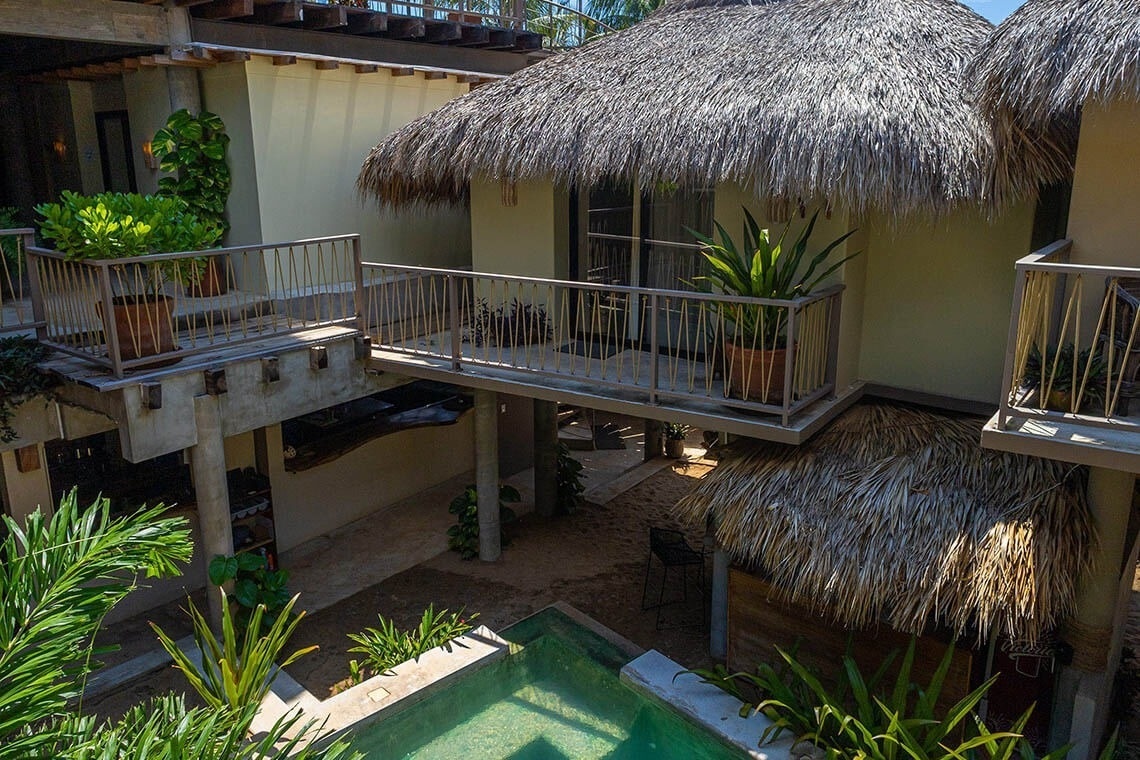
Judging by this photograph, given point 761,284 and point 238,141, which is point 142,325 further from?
point 761,284

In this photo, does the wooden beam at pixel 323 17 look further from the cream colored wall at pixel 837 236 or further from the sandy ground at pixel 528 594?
the sandy ground at pixel 528 594

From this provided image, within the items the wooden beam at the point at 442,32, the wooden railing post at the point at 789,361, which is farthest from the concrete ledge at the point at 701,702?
the wooden beam at the point at 442,32

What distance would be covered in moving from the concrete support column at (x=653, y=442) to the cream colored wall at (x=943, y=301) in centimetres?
521

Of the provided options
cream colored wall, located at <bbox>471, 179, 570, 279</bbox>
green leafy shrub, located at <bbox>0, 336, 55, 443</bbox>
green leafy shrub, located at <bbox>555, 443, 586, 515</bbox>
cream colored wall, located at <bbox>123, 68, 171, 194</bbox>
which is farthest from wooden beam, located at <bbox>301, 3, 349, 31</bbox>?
green leafy shrub, located at <bbox>555, 443, 586, 515</bbox>

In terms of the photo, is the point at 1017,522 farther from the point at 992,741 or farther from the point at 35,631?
the point at 35,631

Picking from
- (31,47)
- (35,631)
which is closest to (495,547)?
(35,631)

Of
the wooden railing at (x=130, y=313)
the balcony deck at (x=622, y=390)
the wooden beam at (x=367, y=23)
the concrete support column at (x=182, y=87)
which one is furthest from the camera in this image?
the wooden beam at (x=367, y=23)

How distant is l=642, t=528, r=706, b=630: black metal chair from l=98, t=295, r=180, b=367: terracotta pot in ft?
15.6

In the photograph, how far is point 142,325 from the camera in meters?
6.76

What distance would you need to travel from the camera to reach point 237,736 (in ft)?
9.63

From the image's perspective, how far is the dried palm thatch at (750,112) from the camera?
241 inches

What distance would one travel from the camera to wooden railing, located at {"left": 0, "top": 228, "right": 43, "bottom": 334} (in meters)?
6.97

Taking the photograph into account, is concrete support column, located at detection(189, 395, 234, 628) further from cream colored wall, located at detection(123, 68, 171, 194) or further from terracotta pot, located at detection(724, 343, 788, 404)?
terracotta pot, located at detection(724, 343, 788, 404)

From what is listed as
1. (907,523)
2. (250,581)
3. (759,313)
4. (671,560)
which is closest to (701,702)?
(671,560)
